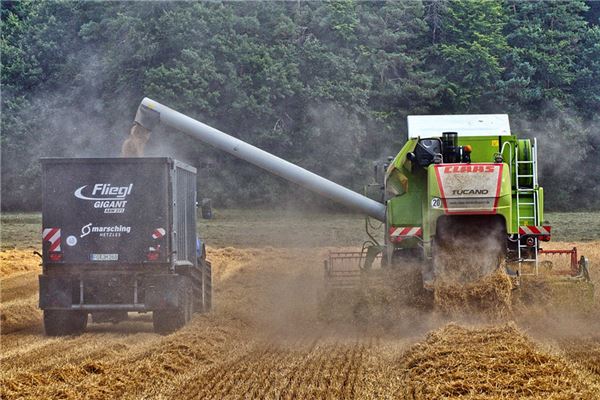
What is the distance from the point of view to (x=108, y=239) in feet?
47.2

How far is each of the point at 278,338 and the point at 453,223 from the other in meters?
3.02

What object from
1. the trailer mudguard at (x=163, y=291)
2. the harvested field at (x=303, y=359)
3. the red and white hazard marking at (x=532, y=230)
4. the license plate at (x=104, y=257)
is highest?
the red and white hazard marking at (x=532, y=230)

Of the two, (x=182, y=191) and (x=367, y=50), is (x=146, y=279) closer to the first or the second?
(x=182, y=191)

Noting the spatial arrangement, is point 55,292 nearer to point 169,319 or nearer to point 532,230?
point 169,319

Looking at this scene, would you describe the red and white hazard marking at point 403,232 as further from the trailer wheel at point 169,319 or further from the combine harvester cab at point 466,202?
the trailer wheel at point 169,319

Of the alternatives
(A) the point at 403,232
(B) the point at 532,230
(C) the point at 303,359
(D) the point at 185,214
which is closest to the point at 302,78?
(D) the point at 185,214

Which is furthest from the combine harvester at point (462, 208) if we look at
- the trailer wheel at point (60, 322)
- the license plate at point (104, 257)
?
the trailer wheel at point (60, 322)

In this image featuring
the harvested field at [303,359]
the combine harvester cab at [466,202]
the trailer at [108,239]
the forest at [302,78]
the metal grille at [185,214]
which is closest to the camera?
the harvested field at [303,359]

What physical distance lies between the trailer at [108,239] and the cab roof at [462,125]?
4071mm

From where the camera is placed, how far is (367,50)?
117 feet

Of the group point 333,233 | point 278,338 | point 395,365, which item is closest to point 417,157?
point 278,338

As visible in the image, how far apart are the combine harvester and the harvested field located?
79 cm

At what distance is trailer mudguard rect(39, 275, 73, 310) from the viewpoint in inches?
558

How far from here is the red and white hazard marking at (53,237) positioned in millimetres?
14383
